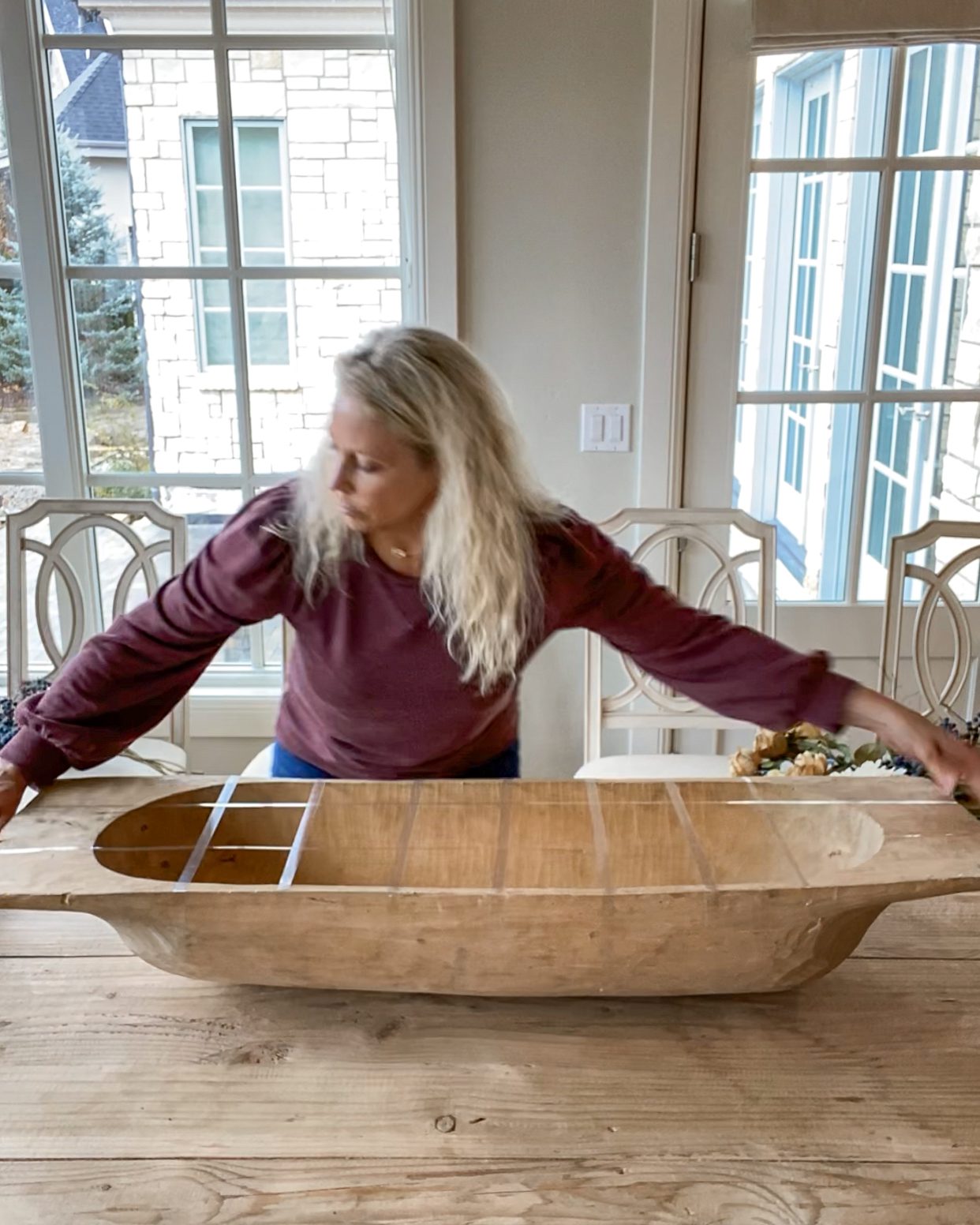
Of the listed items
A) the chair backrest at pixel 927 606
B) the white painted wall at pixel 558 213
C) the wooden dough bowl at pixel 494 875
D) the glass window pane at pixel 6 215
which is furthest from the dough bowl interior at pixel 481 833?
the glass window pane at pixel 6 215

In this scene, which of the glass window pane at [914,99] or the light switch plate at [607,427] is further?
the light switch plate at [607,427]

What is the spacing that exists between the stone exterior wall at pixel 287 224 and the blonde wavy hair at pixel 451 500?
95 cm

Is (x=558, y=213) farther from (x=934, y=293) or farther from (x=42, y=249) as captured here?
(x=42, y=249)

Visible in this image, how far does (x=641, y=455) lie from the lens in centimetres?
222

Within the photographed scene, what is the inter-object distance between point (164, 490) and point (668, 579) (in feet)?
3.78

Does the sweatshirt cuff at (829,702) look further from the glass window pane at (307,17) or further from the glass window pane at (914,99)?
the glass window pane at (307,17)

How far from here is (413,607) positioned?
1.29m

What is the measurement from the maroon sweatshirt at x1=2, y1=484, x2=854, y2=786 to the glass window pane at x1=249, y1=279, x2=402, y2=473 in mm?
1052

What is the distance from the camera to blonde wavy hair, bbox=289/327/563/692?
4.04 ft

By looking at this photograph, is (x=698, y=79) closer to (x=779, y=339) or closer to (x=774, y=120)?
(x=774, y=120)

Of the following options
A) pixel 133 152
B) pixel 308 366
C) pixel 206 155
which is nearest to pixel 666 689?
pixel 308 366

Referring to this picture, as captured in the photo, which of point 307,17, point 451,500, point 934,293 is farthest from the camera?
point 934,293

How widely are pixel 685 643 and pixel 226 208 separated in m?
1.50

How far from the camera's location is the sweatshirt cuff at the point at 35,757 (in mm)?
1072
